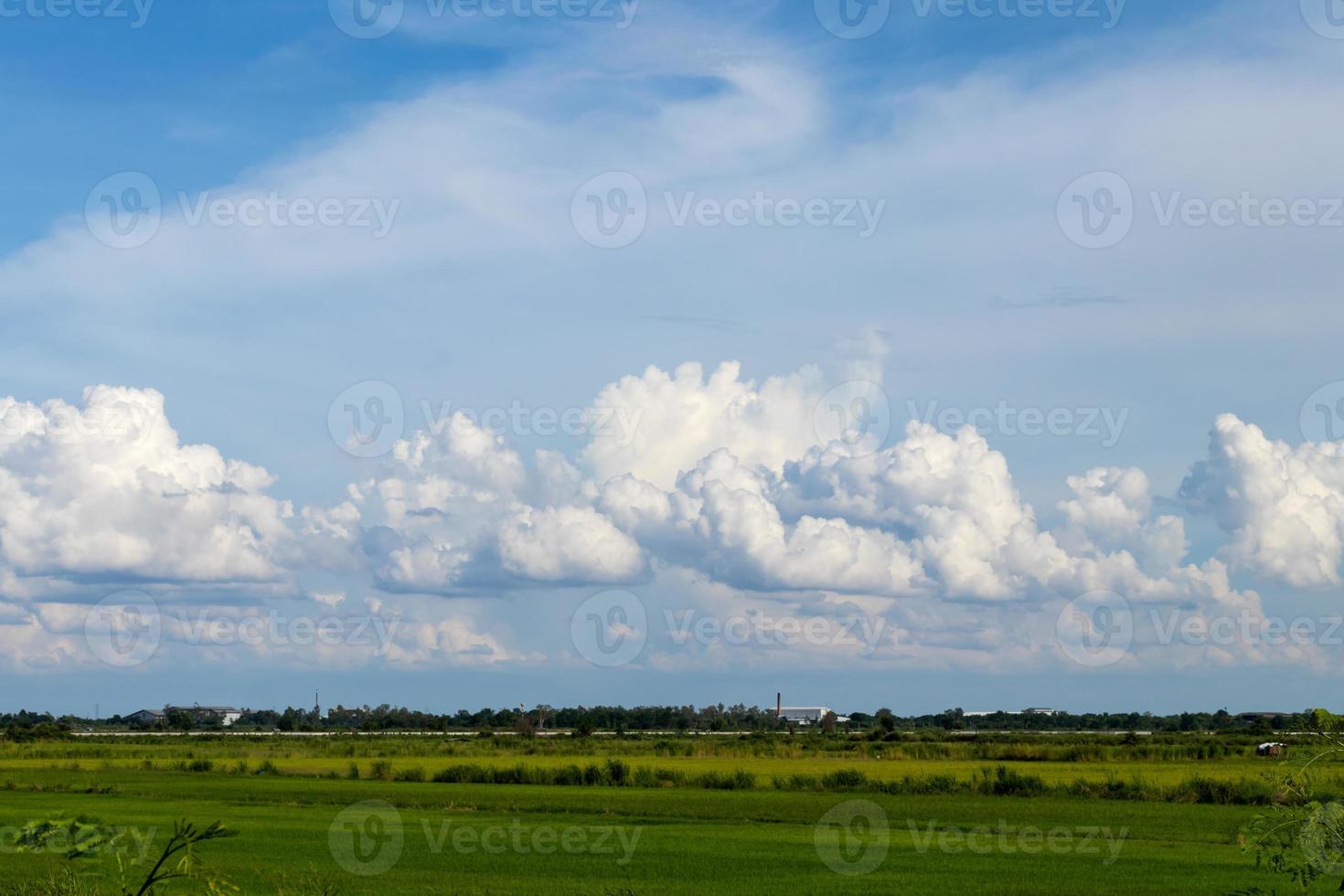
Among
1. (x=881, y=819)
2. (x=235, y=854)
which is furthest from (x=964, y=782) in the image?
(x=235, y=854)

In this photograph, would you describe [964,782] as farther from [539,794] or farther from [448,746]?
[448,746]

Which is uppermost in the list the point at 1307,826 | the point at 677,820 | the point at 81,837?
the point at 1307,826

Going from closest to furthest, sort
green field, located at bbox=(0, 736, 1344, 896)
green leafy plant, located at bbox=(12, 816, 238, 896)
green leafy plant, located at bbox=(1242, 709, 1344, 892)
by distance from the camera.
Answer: green leafy plant, located at bbox=(1242, 709, 1344, 892)
green leafy plant, located at bbox=(12, 816, 238, 896)
green field, located at bbox=(0, 736, 1344, 896)

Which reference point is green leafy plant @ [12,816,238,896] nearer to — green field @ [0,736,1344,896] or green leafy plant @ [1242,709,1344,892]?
green field @ [0,736,1344,896]

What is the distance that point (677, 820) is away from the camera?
46.6 m

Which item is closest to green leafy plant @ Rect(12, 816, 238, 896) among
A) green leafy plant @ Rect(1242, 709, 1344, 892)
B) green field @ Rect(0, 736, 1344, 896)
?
green field @ Rect(0, 736, 1344, 896)

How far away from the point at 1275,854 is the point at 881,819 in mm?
43880

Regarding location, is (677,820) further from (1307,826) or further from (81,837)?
(1307,826)

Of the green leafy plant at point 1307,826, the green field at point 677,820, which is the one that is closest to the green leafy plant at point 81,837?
the green field at point 677,820

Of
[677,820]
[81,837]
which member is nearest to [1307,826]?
[81,837]

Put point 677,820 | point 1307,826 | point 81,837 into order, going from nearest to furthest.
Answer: point 1307,826, point 81,837, point 677,820

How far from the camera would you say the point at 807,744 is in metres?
121

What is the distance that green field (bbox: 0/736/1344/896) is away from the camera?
2881 cm

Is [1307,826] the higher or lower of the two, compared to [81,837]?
higher
